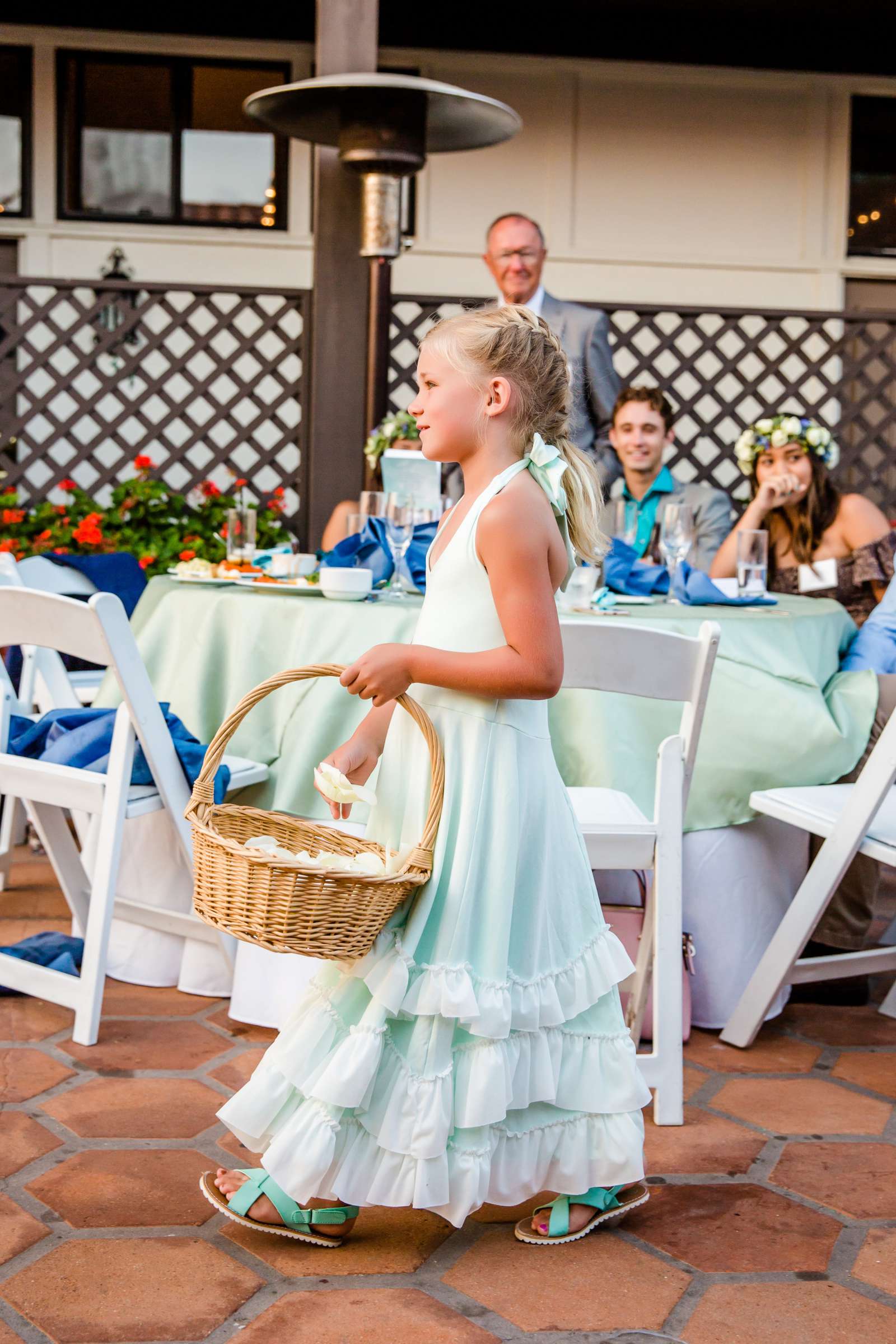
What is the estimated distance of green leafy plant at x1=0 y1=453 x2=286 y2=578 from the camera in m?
6.02

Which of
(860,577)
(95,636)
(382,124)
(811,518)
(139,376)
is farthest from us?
(139,376)

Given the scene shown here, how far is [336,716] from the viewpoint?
2.75m

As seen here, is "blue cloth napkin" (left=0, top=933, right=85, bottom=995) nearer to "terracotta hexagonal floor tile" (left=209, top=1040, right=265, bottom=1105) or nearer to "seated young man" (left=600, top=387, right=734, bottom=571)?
"terracotta hexagonal floor tile" (left=209, top=1040, right=265, bottom=1105)

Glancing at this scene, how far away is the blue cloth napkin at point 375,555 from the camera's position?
10.3 ft

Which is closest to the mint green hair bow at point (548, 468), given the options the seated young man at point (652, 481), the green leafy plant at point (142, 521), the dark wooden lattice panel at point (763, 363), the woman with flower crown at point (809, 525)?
the woman with flower crown at point (809, 525)

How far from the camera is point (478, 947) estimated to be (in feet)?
5.61

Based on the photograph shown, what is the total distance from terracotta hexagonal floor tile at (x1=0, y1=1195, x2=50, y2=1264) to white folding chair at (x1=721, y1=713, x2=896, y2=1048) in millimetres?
1403

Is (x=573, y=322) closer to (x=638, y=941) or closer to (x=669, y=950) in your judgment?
(x=638, y=941)

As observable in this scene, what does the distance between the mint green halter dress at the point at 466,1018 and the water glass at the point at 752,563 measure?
5.39ft

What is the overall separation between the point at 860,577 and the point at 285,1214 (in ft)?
9.42

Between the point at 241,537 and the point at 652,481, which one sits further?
the point at 652,481

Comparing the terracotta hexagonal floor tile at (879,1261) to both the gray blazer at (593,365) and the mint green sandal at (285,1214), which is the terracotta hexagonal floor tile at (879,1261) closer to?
the mint green sandal at (285,1214)

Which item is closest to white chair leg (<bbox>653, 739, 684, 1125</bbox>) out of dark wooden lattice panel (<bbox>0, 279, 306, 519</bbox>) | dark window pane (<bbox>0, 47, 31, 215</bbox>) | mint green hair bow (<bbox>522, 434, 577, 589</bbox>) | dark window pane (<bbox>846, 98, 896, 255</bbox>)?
mint green hair bow (<bbox>522, 434, 577, 589</bbox>)

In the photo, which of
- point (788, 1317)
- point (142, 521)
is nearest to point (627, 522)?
point (788, 1317)
